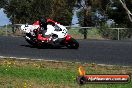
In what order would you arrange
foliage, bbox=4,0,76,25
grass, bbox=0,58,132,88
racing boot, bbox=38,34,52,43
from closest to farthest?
grass, bbox=0,58,132,88, racing boot, bbox=38,34,52,43, foliage, bbox=4,0,76,25

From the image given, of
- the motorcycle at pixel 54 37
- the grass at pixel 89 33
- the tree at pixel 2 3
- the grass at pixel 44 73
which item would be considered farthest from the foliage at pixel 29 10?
the grass at pixel 44 73

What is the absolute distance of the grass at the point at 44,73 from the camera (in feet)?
33.8

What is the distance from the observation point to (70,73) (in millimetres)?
12703

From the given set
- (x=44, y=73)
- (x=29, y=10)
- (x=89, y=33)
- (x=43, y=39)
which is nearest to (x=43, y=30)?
(x=43, y=39)

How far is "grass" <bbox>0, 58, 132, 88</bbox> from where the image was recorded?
1029 centimetres

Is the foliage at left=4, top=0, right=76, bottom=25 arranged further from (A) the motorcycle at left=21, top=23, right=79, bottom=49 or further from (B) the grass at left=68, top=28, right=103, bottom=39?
(A) the motorcycle at left=21, top=23, right=79, bottom=49

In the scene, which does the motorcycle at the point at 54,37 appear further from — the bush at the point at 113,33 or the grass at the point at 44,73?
the bush at the point at 113,33

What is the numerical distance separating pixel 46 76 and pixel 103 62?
4.86 metres

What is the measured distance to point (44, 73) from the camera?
41.0 ft

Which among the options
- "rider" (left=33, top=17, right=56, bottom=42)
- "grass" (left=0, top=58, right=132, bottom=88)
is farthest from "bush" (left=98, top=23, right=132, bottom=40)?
"grass" (left=0, top=58, right=132, bottom=88)

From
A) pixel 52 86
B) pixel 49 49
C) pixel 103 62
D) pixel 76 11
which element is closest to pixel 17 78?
pixel 52 86

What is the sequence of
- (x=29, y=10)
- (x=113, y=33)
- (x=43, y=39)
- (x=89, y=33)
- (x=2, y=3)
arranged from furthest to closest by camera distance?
(x=2, y=3) < (x=29, y=10) < (x=89, y=33) < (x=113, y=33) < (x=43, y=39)

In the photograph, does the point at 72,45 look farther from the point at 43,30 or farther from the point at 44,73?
the point at 44,73

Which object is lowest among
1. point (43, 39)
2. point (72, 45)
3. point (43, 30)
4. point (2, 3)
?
point (72, 45)
